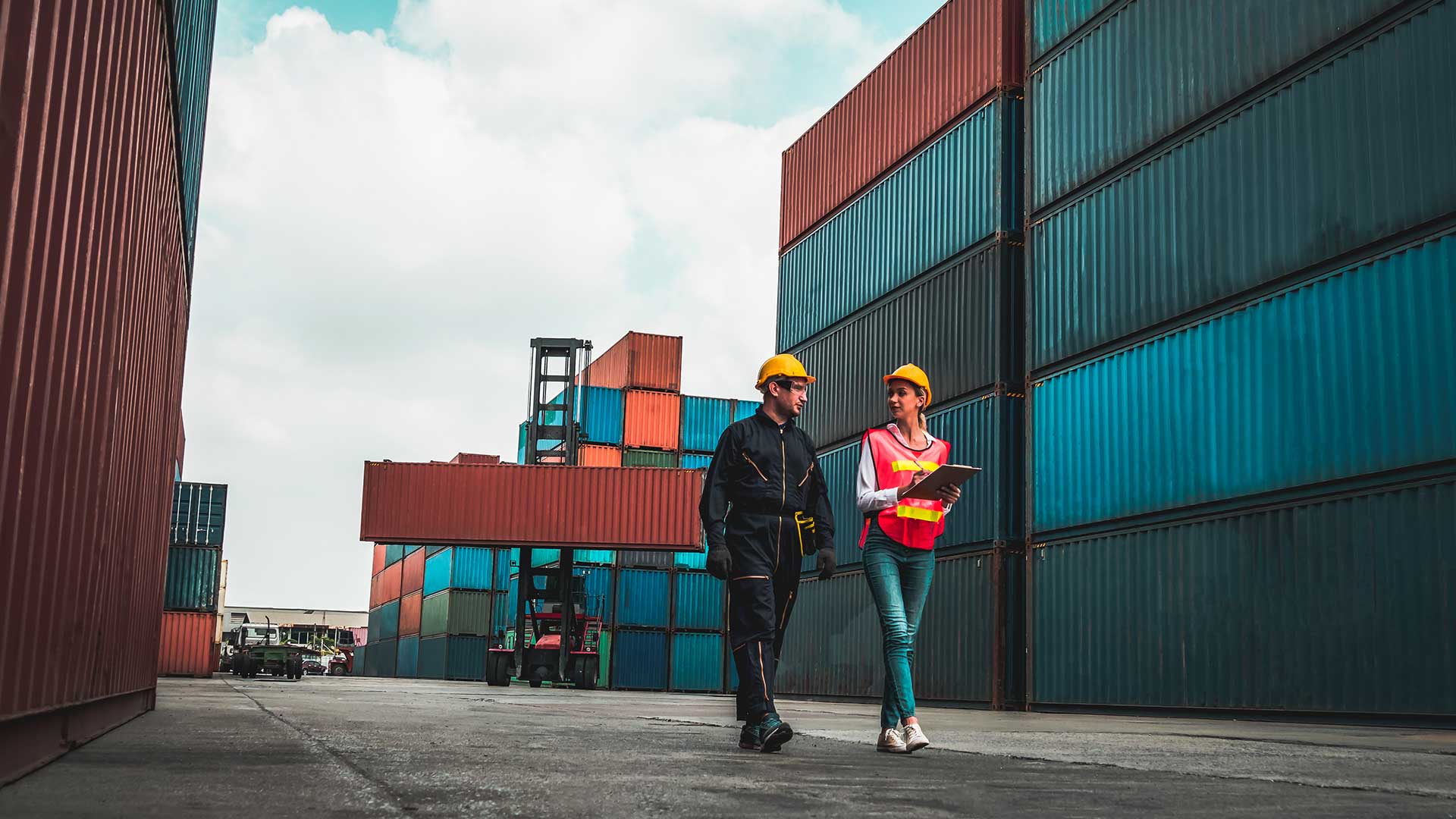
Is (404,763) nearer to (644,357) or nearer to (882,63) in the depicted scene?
(882,63)

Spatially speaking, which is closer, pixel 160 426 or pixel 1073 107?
pixel 160 426

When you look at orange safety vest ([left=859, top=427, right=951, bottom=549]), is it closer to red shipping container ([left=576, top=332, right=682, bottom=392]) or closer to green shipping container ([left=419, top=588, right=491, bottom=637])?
red shipping container ([left=576, top=332, right=682, bottom=392])

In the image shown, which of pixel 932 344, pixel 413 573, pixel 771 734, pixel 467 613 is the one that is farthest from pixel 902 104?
pixel 413 573

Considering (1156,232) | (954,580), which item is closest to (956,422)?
(954,580)

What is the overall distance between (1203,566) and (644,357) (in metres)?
30.1

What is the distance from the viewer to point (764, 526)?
19.8 ft

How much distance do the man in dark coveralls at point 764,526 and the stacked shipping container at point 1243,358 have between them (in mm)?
8285

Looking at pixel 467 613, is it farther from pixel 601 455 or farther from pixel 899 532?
pixel 899 532

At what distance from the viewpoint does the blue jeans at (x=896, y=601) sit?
19.9ft

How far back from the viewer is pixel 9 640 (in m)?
3.78

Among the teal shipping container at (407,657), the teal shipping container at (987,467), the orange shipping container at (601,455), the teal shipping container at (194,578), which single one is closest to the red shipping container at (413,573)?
the teal shipping container at (407,657)

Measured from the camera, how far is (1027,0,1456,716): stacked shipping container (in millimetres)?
12477

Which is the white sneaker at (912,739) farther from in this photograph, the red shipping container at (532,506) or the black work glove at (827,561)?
the red shipping container at (532,506)

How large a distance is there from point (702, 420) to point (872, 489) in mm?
37360
